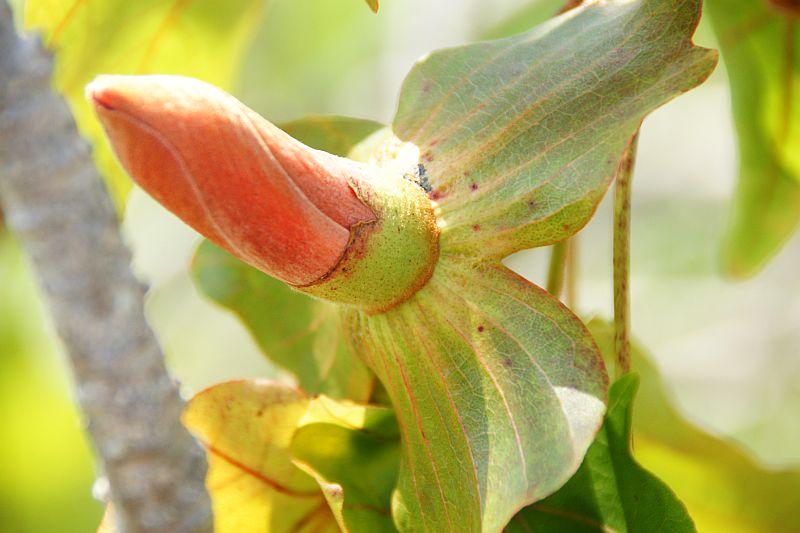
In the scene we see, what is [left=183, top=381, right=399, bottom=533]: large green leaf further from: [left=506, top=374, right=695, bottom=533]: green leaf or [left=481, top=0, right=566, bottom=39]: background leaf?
[left=481, top=0, right=566, bottom=39]: background leaf

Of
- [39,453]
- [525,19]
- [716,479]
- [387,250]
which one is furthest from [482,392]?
[39,453]

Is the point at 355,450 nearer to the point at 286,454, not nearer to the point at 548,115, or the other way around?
the point at 286,454

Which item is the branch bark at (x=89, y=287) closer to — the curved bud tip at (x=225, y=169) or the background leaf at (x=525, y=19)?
the curved bud tip at (x=225, y=169)

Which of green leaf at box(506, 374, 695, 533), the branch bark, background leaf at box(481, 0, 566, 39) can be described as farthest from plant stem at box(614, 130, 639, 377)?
background leaf at box(481, 0, 566, 39)

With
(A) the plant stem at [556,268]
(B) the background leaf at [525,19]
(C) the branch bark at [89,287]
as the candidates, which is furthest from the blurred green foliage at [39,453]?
(A) the plant stem at [556,268]

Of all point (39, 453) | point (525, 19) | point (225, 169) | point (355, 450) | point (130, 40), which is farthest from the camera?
point (39, 453)

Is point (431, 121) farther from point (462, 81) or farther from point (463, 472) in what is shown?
point (463, 472)
